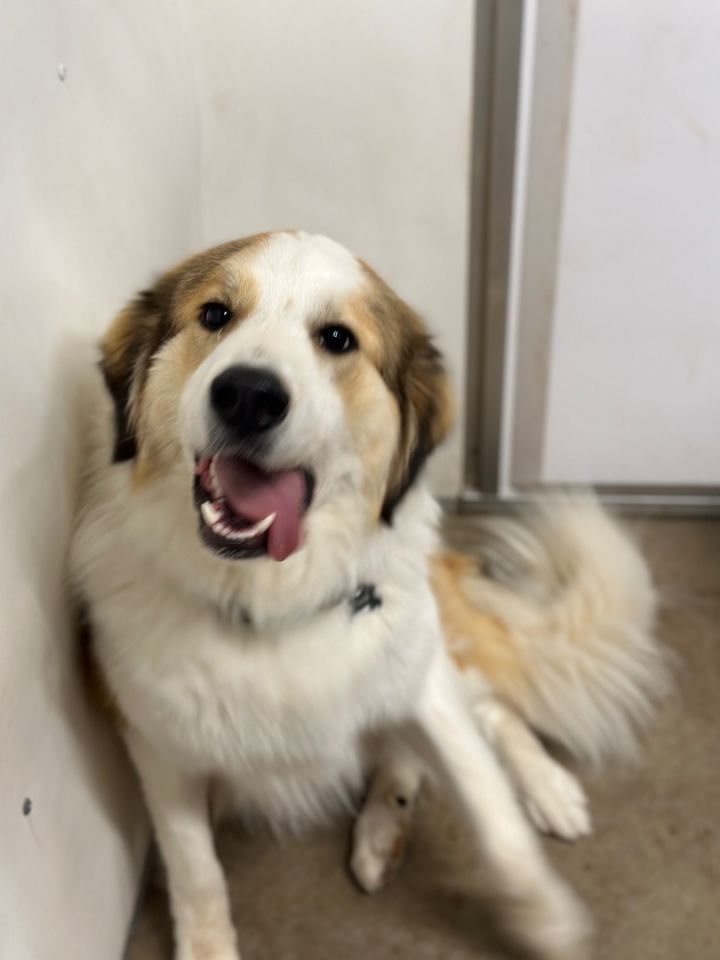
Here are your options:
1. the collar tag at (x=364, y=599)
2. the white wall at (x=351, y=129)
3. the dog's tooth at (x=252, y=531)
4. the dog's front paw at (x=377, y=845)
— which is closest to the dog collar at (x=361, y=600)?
the collar tag at (x=364, y=599)

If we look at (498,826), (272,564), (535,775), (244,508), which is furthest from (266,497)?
(535,775)

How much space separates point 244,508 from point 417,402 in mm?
305

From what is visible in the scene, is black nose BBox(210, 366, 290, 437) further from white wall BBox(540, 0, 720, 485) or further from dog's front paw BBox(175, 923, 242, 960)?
white wall BBox(540, 0, 720, 485)

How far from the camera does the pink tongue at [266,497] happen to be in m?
0.81

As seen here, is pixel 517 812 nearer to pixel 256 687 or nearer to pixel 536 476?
pixel 256 687

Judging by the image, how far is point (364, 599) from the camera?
1.01 m

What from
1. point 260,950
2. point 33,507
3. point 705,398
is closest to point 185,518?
point 33,507

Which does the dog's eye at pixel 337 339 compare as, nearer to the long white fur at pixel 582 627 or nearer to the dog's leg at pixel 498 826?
the dog's leg at pixel 498 826

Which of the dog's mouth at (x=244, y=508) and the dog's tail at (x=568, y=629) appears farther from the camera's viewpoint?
the dog's tail at (x=568, y=629)

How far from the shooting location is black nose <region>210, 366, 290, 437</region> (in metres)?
0.75

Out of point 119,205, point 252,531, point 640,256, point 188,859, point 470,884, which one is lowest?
point 470,884

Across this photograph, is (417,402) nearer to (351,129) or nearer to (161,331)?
(161,331)

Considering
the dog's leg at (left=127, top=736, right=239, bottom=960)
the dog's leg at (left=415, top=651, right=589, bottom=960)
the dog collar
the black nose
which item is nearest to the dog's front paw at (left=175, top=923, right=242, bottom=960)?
the dog's leg at (left=127, top=736, right=239, bottom=960)

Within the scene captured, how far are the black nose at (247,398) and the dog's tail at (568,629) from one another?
70 cm
